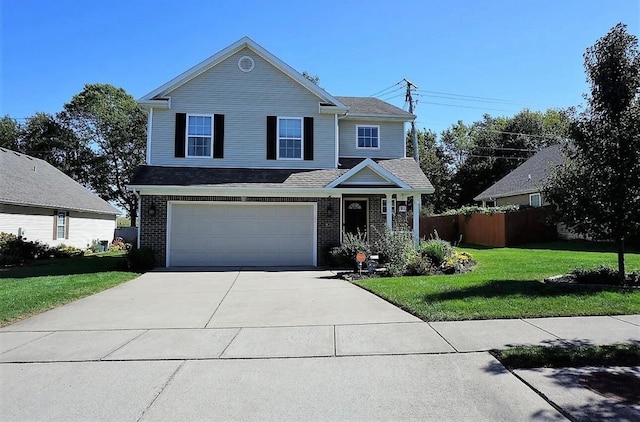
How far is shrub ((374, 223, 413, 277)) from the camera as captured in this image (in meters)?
12.5

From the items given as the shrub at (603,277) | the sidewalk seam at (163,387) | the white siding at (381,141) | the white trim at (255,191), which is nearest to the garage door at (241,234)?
the white trim at (255,191)

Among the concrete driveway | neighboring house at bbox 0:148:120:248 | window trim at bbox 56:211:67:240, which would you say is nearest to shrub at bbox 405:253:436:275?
the concrete driveway

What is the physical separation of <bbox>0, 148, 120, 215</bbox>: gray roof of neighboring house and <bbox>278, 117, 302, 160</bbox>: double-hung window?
12.1 metres

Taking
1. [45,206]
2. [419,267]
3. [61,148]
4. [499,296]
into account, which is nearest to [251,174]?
[419,267]

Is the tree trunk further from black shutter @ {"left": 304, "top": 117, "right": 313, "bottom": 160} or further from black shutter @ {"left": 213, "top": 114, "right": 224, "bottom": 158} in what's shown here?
black shutter @ {"left": 213, "top": 114, "right": 224, "bottom": 158}

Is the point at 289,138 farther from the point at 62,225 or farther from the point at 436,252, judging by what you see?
the point at 62,225

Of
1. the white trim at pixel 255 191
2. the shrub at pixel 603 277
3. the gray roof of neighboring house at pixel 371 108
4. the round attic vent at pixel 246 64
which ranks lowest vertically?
the shrub at pixel 603 277

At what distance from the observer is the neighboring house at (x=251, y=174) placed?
15.4m

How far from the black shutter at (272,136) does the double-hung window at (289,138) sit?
0.17 m

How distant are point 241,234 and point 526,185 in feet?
61.2

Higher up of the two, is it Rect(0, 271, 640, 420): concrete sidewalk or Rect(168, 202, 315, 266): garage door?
Rect(168, 202, 315, 266): garage door

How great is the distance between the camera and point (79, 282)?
11422mm

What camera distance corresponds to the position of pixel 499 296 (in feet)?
27.4

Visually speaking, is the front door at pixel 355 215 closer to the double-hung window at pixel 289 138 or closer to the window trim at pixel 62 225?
the double-hung window at pixel 289 138
